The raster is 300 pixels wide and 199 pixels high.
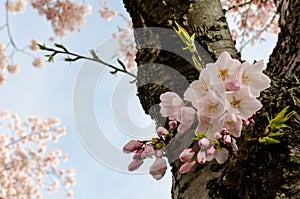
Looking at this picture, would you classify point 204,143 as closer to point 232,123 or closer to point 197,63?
point 232,123

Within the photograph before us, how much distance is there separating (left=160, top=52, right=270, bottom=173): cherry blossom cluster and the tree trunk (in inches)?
1.5

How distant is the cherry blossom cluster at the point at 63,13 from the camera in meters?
5.48

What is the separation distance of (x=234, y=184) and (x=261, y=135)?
91 millimetres

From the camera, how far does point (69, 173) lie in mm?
8094

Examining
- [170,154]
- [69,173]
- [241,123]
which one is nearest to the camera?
[241,123]

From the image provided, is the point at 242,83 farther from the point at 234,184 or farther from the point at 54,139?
the point at 54,139

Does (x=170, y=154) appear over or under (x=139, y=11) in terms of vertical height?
under

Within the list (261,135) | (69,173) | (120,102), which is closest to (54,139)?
(69,173)

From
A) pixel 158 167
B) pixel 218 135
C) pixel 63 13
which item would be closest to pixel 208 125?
pixel 218 135

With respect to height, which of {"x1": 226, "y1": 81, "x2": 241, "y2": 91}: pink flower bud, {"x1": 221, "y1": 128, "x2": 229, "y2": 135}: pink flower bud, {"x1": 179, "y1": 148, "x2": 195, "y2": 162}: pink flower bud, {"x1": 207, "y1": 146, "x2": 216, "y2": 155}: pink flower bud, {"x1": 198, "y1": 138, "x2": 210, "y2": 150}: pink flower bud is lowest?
{"x1": 207, "y1": 146, "x2": 216, "y2": 155}: pink flower bud

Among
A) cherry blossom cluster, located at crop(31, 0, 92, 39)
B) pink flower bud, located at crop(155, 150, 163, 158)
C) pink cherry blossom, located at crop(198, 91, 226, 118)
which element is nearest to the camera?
pink cherry blossom, located at crop(198, 91, 226, 118)

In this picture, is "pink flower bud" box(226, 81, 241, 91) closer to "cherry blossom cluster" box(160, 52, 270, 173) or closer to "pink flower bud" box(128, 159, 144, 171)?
"cherry blossom cluster" box(160, 52, 270, 173)

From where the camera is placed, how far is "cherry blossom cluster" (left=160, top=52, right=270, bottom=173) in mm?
598

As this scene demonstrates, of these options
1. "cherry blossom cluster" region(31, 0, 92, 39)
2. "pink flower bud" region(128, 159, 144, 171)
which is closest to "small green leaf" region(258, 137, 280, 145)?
"pink flower bud" region(128, 159, 144, 171)
